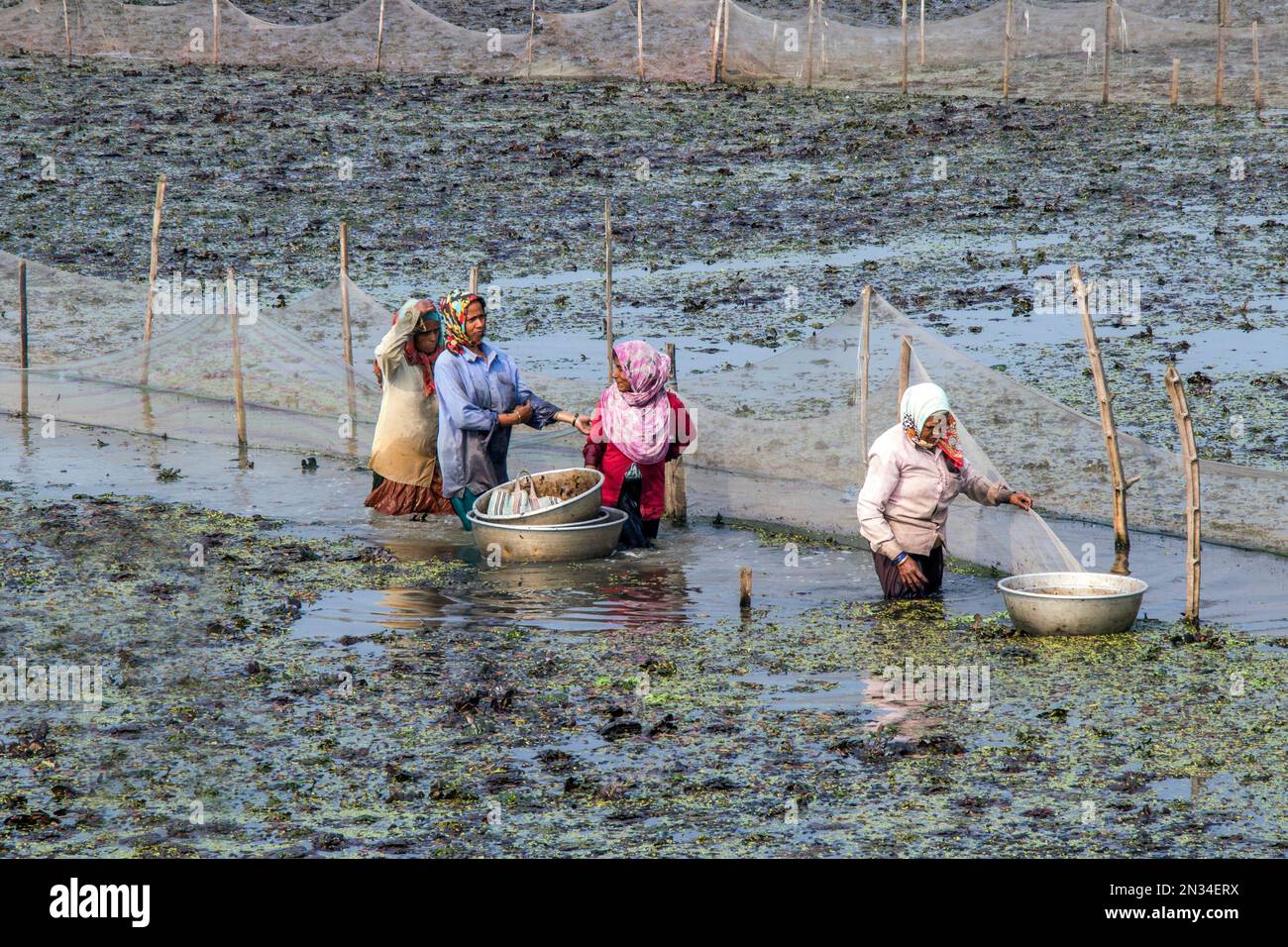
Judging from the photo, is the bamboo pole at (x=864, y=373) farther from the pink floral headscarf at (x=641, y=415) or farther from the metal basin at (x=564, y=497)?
the metal basin at (x=564, y=497)

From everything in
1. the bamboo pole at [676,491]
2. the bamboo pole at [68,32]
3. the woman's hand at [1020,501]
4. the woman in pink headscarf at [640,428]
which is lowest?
the bamboo pole at [676,491]

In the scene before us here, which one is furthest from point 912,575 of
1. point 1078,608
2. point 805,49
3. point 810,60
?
point 805,49

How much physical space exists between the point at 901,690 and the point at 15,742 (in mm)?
3071

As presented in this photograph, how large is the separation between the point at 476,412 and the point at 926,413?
2415 mm

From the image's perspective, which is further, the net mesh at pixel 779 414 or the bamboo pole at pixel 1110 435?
the net mesh at pixel 779 414

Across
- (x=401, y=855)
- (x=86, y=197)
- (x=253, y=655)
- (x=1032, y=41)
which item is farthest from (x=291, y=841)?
(x=1032, y=41)

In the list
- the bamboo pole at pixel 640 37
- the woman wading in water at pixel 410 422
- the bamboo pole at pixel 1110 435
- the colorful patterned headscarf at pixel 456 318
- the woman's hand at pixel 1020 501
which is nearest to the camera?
the woman's hand at pixel 1020 501

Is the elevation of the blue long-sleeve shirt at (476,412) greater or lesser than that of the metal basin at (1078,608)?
greater

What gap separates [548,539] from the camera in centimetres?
871

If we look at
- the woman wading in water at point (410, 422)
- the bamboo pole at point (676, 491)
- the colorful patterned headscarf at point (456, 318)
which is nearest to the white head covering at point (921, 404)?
the bamboo pole at point (676, 491)

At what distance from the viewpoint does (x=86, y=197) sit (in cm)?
1847

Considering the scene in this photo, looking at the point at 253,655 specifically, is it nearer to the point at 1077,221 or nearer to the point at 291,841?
the point at 291,841

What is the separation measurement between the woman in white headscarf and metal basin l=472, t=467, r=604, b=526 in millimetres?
1426

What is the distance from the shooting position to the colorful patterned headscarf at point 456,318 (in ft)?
29.7
